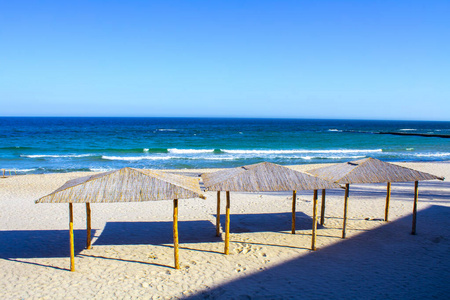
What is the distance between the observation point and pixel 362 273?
629 centimetres

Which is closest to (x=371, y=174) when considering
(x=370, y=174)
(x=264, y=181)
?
(x=370, y=174)

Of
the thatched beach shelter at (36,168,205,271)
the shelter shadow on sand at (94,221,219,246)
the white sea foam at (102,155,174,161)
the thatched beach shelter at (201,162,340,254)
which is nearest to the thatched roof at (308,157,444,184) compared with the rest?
the thatched beach shelter at (201,162,340,254)

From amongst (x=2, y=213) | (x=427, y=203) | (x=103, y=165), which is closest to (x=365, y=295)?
(x=427, y=203)

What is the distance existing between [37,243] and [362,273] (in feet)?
23.7

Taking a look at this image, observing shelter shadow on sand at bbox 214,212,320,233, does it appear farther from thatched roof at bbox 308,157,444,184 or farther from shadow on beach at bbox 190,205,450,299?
thatched roof at bbox 308,157,444,184

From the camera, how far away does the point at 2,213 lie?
10.5 metres

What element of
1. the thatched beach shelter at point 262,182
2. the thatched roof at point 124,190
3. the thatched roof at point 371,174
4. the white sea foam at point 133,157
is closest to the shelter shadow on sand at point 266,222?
the thatched beach shelter at point 262,182

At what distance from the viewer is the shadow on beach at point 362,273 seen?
5.53 m

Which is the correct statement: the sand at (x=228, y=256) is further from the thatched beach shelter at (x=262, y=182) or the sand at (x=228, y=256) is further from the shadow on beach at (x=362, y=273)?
the thatched beach shelter at (x=262, y=182)

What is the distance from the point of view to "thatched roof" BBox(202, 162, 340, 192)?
265 inches

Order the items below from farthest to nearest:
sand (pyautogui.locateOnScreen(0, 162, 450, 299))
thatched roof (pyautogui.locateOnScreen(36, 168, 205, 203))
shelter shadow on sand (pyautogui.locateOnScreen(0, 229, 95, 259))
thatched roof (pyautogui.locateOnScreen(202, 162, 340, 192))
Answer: shelter shadow on sand (pyautogui.locateOnScreen(0, 229, 95, 259)) < thatched roof (pyautogui.locateOnScreen(202, 162, 340, 192)) < thatched roof (pyautogui.locateOnScreen(36, 168, 205, 203)) < sand (pyautogui.locateOnScreen(0, 162, 450, 299))

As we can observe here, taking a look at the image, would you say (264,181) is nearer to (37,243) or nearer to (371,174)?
(371,174)

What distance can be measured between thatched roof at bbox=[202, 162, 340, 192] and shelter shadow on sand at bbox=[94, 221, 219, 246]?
185 centimetres

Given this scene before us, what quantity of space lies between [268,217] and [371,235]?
2942 millimetres
